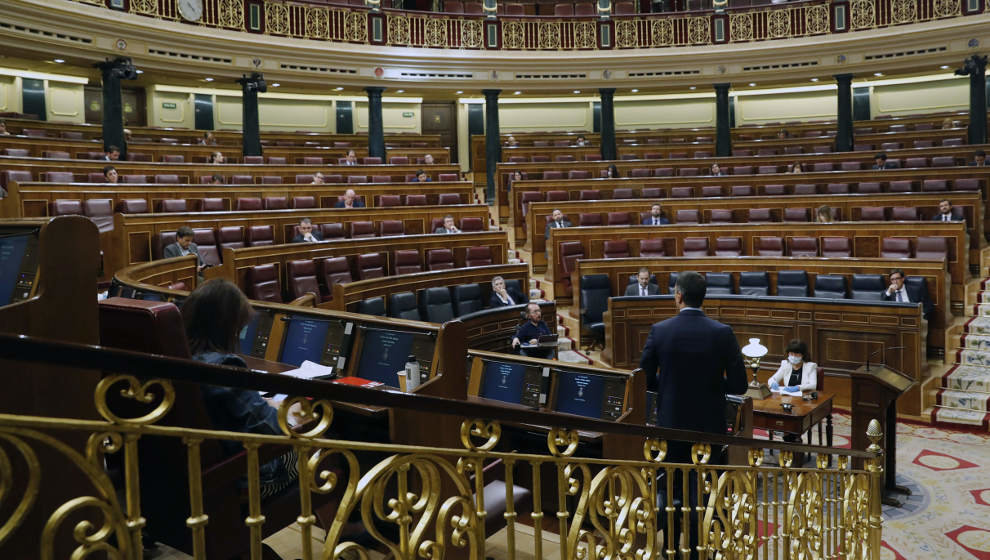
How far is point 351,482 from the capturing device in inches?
45.9

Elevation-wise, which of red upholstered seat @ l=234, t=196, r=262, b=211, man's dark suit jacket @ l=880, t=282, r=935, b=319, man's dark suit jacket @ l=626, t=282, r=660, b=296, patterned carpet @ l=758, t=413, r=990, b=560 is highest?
red upholstered seat @ l=234, t=196, r=262, b=211

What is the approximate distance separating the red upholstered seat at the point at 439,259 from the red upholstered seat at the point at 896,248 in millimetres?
4814

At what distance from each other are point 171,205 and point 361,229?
2.07 metres

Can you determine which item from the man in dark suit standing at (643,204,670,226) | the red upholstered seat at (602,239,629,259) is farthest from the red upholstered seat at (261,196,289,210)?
the man in dark suit standing at (643,204,670,226)

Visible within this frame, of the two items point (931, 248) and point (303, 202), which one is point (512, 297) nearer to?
point (303, 202)

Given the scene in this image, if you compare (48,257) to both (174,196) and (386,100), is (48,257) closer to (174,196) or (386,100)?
(174,196)

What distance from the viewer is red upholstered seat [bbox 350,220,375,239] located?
28.9ft

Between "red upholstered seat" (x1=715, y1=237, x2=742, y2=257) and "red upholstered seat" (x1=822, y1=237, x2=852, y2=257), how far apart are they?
37.2 inches

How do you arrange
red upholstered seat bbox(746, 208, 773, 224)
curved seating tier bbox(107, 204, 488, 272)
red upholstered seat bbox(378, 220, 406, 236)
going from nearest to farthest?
1. curved seating tier bbox(107, 204, 488, 272)
2. red upholstered seat bbox(378, 220, 406, 236)
3. red upholstered seat bbox(746, 208, 773, 224)

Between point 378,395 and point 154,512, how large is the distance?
0.97m

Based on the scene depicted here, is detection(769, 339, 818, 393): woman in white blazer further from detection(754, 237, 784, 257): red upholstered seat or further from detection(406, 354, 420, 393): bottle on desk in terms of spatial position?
detection(406, 354, 420, 393): bottle on desk

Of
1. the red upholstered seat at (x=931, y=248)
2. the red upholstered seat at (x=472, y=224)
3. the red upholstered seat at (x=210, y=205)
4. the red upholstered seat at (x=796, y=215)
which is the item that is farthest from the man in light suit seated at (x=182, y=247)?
the red upholstered seat at (x=931, y=248)

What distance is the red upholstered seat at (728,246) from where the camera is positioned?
29.5ft

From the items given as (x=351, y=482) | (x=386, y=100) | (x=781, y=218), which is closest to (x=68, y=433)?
(x=351, y=482)
